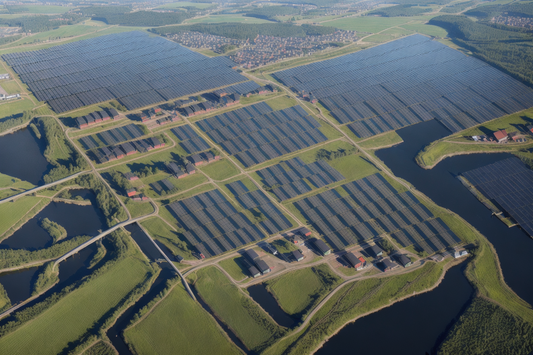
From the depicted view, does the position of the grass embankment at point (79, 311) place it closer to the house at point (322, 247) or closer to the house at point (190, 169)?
the house at point (190, 169)

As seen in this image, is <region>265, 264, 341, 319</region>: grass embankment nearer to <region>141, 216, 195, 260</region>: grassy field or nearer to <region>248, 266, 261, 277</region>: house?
<region>248, 266, 261, 277</region>: house

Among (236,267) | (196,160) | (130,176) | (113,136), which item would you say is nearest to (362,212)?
(236,267)

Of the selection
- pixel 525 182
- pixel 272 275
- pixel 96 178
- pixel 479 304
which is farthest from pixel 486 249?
pixel 96 178

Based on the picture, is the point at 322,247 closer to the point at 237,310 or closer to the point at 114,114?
the point at 237,310

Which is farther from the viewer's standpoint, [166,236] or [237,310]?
[166,236]

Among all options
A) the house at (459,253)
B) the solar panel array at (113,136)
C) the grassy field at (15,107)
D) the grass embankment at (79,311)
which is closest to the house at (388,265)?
the house at (459,253)

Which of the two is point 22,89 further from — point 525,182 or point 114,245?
point 525,182
